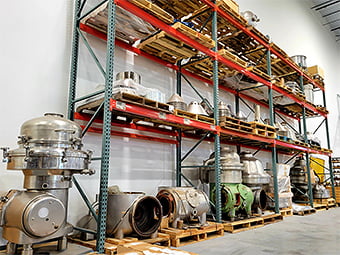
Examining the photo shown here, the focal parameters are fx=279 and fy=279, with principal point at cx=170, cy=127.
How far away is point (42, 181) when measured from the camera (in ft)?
9.66

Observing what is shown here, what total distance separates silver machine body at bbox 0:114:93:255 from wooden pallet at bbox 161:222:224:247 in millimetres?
1469

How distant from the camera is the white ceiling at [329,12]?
13938 millimetres

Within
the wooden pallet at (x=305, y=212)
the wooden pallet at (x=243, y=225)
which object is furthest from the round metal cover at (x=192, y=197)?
the wooden pallet at (x=305, y=212)

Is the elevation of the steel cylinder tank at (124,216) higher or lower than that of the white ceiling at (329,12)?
lower

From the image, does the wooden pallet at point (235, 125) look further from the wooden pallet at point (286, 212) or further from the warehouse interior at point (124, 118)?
the wooden pallet at point (286, 212)

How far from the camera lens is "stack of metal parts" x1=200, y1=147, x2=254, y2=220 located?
515 centimetres

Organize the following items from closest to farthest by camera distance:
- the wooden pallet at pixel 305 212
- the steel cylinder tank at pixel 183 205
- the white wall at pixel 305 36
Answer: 1. the steel cylinder tank at pixel 183 205
2. the wooden pallet at pixel 305 212
3. the white wall at pixel 305 36

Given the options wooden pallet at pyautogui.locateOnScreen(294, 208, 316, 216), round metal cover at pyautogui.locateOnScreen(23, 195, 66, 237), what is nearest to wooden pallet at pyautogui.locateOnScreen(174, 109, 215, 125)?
round metal cover at pyautogui.locateOnScreen(23, 195, 66, 237)

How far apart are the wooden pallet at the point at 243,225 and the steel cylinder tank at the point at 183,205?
617 mm

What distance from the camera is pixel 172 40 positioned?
5.00 m

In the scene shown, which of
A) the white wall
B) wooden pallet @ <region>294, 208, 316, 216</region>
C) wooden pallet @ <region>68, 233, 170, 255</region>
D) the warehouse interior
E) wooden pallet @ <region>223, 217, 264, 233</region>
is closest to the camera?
wooden pallet @ <region>68, 233, 170, 255</region>

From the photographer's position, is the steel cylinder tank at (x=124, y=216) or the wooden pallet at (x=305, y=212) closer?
the steel cylinder tank at (x=124, y=216)

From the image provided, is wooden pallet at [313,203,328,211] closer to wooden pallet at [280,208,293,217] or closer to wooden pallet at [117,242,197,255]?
wooden pallet at [280,208,293,217]

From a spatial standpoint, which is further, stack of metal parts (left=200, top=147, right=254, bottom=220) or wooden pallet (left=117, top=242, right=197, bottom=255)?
stack of metal parts (left=200, top=147, right=254, bottom=220)
